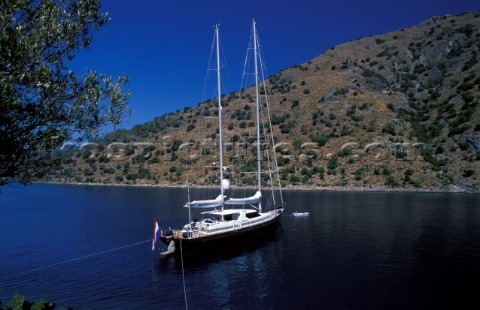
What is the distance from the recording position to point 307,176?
9488 cm

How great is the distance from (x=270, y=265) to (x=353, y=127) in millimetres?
82174

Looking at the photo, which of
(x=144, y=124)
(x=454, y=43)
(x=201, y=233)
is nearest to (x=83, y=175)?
(x=144, y=124)

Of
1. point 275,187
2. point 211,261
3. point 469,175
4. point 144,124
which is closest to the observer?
point 211,261

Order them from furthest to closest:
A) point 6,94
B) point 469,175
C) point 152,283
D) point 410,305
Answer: point 469,175
point 152,283
point 410,305
point 6,94

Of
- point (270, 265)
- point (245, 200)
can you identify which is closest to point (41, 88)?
point (270, 265)

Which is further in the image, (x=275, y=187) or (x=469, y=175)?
(x=275, y=187)

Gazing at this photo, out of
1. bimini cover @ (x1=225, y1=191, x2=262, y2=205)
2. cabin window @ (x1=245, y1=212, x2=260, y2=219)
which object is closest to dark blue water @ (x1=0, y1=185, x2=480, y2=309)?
cabin window @ (x1=245, y1=212, x2=260, y2=219)

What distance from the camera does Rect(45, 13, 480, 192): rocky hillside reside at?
302 ft

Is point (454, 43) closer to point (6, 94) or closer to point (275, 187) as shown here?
point (275, 187)

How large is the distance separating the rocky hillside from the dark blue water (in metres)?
32.5

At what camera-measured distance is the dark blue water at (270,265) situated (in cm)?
2462

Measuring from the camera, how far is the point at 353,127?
10694 centimetres

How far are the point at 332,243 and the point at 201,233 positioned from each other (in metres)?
13.5

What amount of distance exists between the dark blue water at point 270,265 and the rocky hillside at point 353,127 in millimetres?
32540
